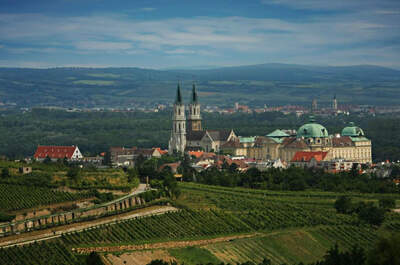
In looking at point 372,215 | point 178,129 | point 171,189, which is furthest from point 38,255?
point 178,129

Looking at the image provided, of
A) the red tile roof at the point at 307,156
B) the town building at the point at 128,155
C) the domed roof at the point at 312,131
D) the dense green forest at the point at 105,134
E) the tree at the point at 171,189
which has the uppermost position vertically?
the tree at the point at 171,189

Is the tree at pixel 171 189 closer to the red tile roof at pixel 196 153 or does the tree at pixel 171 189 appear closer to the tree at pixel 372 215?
the tree at pixel 372 215

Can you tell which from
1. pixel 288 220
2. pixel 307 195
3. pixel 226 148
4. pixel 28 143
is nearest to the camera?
pixel 288 220

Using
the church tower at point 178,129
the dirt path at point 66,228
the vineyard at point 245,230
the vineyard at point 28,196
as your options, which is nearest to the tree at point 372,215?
the vineyard at point 245,230

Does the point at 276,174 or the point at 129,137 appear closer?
the point at 276,174

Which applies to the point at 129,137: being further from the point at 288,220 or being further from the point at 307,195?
the point at 288,220

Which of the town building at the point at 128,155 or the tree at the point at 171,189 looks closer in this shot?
the tree at the point at 171,189

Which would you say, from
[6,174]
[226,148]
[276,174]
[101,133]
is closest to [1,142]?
[101,133]
